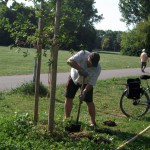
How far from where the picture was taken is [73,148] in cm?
623

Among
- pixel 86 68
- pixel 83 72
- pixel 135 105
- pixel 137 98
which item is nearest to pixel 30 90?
pixel 135 105

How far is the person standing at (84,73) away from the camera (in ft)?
24.7

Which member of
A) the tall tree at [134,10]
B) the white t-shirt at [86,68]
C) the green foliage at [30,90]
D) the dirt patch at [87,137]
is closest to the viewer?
the dirt patch at [87,137]

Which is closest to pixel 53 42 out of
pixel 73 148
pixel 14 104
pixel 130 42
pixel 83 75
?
pixel 83 75

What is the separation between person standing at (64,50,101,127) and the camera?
753 cm

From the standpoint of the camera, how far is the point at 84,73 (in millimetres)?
7527

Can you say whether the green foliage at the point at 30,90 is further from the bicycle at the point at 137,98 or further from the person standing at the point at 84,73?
the person standing at the point at 84,73

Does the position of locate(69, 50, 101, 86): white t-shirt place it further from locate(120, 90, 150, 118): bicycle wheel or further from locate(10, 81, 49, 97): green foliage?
locate(10, 81, 49, 97): green foliage

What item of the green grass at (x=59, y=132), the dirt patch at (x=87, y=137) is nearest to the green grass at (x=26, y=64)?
the green grass at (x=59, y=132)

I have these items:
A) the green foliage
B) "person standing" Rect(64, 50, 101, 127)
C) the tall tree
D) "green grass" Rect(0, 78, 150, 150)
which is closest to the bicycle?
"green grass" Rect(0, 78, 150, 150)

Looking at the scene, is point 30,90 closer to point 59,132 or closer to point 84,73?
point 84,73

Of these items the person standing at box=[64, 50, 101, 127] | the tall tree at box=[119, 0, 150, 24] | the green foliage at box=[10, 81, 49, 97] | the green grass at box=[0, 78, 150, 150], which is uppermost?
the tall tree at box=[119, 0, 150, 24]

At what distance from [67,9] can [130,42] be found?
70.4m

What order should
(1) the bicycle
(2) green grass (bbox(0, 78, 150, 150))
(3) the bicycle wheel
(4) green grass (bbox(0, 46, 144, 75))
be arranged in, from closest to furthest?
(2) green grass (bbox(0, 78, 150, 150)) < (1) the bicycle < (3) the bicycle wheel < (4) green grass (bbox(0, 46, 144, 75))
